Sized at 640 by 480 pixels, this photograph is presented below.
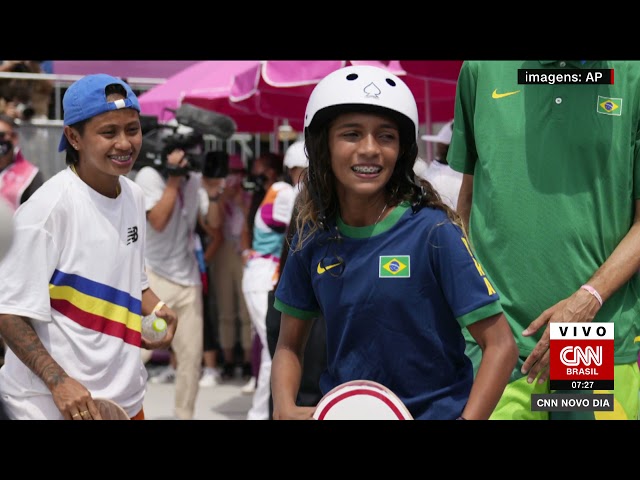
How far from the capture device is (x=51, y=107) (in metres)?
12.2

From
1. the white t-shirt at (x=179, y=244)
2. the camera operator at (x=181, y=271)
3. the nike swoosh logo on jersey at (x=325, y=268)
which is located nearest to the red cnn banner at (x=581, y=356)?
the nike swoosh logo on jersey at (x=325, y=268)

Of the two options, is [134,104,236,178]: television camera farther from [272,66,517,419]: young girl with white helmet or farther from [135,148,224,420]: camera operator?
[272,66,517,419]: young girl with white helmet

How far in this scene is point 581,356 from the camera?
325 cm

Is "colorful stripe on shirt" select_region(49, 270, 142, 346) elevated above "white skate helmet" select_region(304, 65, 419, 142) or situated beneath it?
situated beneath

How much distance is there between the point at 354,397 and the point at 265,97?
29.6 feet

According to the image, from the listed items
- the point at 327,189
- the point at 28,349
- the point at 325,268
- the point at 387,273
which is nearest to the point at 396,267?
the point at 387,273

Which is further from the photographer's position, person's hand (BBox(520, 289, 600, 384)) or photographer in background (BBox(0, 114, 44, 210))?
photographer in background (BBox(0, 114, 44, 210))

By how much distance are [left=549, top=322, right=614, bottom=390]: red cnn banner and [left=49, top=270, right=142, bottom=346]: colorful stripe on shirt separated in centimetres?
154

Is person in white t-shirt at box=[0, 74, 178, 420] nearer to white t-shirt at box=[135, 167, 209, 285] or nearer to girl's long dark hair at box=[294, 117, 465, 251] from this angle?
girl's long dark hair at box=[294, 117, 465, 251]

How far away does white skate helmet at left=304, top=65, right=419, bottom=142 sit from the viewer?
292 cm

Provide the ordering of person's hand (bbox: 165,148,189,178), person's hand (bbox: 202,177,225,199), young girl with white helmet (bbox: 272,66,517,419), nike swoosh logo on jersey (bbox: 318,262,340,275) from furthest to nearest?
person's hand (bbox: 202,177,225,199) < person's hand (bbox: 165,148,189,178) < nike swoosh logo on jersey (bbox: 318,262,340,275) < young girl with white helmet (bbox: 272,66,517,419)

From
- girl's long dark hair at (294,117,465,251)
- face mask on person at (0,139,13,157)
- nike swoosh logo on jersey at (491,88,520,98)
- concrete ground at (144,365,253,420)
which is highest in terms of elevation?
nike swoosh logo on jersey at (491,88,520,98)

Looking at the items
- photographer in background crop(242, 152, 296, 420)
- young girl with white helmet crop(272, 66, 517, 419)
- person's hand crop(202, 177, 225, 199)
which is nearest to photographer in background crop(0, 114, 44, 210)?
person's hand crop(202, 177, 225, 199)

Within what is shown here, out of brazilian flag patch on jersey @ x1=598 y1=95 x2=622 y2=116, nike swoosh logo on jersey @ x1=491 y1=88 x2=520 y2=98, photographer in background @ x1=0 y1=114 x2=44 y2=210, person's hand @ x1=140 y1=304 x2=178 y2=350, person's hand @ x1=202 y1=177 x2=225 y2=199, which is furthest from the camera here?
person's hand @ x1=202 y1=177 x2=225 y2=199
